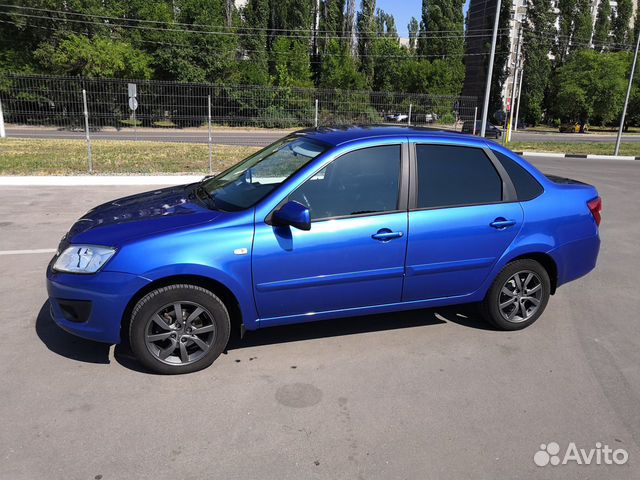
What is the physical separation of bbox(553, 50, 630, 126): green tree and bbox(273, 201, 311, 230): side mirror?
184 feet

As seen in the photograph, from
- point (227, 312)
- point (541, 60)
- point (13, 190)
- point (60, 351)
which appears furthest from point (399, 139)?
point (541, 60)

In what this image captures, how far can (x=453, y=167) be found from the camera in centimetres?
417

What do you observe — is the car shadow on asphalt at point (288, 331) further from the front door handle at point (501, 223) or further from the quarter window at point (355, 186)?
the quarter window at point (355, 186)

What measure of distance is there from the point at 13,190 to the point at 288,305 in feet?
30.8

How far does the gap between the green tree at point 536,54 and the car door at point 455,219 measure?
6020cm

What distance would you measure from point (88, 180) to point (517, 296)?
33.6 ft

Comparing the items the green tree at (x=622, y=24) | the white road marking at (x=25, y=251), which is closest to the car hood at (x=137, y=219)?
the white road marking at (x=25, y=251)

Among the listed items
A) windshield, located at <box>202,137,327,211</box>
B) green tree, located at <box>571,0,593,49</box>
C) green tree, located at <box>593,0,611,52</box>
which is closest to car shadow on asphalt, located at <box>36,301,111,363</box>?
windshield, located at <box>202,137,327,211</box>

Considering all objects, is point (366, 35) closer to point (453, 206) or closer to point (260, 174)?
point (260, 174)

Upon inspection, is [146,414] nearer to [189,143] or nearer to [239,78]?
[189,143]

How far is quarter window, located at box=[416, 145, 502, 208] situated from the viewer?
402 cm

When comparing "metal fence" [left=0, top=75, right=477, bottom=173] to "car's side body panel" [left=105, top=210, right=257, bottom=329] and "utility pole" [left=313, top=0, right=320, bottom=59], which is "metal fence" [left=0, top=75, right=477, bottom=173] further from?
"utility pole" [left=313, top=0, right=320, bottom=59]

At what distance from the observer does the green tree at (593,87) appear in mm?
51281

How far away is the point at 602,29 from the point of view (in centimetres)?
6956
